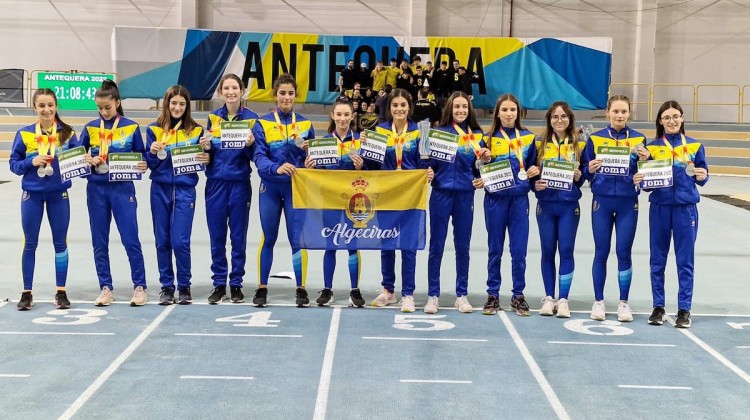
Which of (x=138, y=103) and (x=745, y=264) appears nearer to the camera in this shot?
(x=745, y=264)

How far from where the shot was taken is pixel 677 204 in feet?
22.2

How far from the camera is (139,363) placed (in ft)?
18.4

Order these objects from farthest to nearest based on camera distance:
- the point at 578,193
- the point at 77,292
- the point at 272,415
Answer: the point at 77,292 < the point at 578,193 < the point at 272,415

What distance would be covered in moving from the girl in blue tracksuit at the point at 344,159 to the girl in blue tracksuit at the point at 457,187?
0.64 meters

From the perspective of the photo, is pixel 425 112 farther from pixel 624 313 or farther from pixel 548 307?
pixel 624 313

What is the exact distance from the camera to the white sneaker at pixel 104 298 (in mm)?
7234

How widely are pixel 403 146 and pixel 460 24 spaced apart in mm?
18734

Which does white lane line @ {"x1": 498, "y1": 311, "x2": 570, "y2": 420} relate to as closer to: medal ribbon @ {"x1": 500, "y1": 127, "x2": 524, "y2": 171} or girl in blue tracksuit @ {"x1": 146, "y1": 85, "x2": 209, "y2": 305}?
medal ribbon @ {"x1": 500, "y1": 127, "x2": 524, "y2": 171}

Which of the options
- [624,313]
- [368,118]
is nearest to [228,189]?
[624,313]

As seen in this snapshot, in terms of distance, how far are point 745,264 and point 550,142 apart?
3.92m

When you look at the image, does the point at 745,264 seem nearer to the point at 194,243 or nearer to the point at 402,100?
the point at 402,100

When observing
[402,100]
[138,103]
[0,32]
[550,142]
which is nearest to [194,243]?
[402,100]

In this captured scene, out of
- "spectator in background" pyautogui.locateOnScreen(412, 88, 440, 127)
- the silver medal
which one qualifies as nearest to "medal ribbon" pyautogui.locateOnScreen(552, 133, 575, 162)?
the silver medal

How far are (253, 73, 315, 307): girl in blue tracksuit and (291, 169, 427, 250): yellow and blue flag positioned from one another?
168mm
